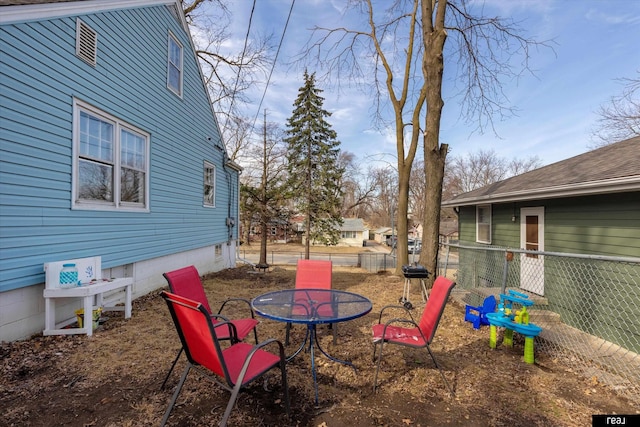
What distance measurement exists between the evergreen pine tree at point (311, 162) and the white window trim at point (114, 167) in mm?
13404

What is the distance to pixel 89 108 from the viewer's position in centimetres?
458

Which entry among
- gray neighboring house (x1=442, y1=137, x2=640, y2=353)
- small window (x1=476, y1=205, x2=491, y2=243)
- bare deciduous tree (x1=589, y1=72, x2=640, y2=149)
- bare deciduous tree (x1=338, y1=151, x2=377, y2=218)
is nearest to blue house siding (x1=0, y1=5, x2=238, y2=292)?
gray neighboring house (x1=442, y1=137, x2=640, y2=353)

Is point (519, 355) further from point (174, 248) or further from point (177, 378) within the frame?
point (174, 248)

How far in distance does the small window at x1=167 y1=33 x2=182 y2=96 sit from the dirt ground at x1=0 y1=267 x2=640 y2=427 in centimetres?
612

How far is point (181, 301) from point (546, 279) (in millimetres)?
7564

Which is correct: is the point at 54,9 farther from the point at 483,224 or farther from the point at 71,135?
the point at 483,224

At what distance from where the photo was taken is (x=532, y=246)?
706 centimetres

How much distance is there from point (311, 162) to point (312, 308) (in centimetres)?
1708

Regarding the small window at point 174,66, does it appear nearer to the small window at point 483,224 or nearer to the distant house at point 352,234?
the small window at point 483,224

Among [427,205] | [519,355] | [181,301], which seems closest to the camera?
[181,301]

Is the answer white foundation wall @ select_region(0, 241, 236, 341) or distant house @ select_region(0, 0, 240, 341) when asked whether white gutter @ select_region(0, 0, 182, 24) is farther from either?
white foundation wall @ select_region(0, 241, 236, 341)

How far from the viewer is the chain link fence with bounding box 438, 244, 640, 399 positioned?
11.7 ft

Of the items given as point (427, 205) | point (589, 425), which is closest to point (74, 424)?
point (589, 425)

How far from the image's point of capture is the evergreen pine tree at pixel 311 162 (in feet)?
64.0
